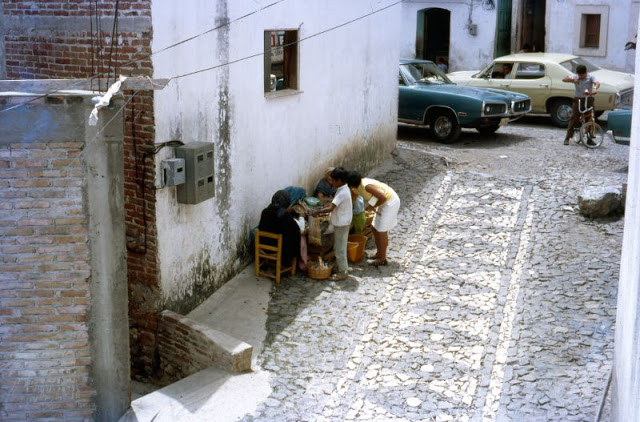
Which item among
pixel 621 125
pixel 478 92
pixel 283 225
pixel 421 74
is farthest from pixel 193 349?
pixel 421 74

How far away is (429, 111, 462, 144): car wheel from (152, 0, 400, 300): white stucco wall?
10.2ft

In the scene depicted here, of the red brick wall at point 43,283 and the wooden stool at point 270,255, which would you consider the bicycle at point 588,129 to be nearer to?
the wooden stool at point 270,255

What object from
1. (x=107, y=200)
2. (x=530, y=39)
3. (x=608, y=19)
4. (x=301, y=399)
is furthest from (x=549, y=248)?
(x=530, y=39)

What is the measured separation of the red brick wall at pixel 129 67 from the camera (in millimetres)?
8602

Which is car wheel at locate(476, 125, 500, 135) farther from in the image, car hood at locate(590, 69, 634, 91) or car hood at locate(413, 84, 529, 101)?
car hood at locate(590, 69, 634, 91)

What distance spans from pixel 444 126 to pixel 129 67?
9.80m

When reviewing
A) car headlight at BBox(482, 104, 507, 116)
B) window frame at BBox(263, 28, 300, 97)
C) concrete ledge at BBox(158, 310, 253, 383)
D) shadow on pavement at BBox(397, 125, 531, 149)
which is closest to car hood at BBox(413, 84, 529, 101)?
car headlight at BBox(482, 104, 507, 116)

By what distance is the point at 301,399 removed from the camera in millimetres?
7980

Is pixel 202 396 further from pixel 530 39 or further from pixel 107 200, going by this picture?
pixel 530 39

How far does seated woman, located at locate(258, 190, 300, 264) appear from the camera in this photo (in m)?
10.4

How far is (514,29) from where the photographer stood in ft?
84.4

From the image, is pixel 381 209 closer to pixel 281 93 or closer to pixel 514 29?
pixel 281 93

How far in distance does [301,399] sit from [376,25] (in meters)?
8.36

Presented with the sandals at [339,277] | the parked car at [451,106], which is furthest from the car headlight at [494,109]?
the sandals at [339,277]
